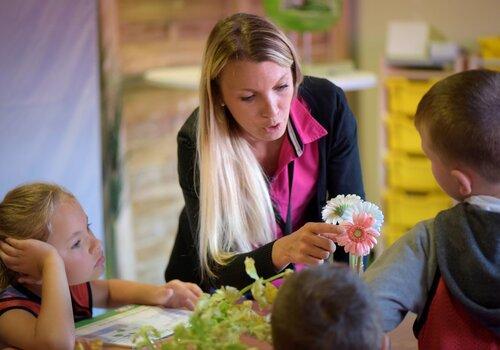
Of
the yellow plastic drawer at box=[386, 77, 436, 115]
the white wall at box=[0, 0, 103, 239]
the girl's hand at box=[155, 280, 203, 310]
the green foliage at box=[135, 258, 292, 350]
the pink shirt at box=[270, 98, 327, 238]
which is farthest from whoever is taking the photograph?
the yellow plastic drawer at box=[386, 77, 436, 115]

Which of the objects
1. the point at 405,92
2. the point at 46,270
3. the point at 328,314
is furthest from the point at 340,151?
the point at 405,92

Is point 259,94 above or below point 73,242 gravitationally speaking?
above

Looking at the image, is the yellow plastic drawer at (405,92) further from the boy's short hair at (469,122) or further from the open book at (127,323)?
the boy's short hair at (469,122)

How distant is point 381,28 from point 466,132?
141 inches

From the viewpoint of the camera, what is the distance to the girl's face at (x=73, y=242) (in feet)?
5.78

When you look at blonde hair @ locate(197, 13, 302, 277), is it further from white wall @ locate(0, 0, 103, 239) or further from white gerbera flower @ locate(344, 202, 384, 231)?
Result: white wall @ locate(0, 0, 103, 239)

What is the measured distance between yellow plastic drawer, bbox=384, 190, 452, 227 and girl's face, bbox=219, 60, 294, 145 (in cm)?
251

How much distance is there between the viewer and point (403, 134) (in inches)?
171

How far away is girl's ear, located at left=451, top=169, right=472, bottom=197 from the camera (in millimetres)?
1382

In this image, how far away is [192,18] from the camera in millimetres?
4098

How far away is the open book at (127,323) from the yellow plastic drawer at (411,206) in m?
2.62

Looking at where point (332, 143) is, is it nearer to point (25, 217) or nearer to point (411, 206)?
point (25, 217)

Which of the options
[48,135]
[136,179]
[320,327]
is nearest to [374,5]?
[136,179]

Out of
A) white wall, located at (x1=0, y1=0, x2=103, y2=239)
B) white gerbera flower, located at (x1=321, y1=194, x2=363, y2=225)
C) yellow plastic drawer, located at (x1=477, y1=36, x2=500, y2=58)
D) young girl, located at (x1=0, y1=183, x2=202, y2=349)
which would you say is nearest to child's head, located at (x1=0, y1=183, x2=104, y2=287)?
young girl, located at (x1=0, y1=183, x2=202, y2=349)
